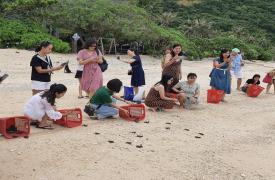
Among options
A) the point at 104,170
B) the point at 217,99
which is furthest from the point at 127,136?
the point at 217,99

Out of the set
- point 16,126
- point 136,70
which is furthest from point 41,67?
point 136,70

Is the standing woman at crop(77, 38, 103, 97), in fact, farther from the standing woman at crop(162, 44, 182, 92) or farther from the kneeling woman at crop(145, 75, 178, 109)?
the standing woman at crop(162, 44, 182, 92)

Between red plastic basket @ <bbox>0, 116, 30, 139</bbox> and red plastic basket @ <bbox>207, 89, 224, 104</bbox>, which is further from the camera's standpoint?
red plastic basket @ <bbox>207, 89, 224, 104</bbox>

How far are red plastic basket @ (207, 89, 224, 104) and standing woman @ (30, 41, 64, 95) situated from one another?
4354mm

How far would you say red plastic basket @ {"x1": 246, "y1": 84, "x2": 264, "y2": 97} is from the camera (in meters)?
13.1

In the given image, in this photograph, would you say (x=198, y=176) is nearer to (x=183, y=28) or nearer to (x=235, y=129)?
(x=235, y=129)

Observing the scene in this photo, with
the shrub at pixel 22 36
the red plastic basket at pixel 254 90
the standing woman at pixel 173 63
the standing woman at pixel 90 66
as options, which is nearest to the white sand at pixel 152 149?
the standing woman at pixel 90 66

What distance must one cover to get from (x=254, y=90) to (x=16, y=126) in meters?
7.76

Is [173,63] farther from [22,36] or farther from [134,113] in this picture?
[22,36]

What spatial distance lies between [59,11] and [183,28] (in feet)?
59.7

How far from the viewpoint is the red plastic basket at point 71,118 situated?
7802 millimetres

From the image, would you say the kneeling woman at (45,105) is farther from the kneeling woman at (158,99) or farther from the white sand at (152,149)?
the kneeling woman at (158,99)

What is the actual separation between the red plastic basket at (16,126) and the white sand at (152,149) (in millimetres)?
133

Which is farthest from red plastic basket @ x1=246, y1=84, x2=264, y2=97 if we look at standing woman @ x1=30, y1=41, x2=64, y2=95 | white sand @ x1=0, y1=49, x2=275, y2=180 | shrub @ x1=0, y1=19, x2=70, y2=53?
shrub @ x1=0, y1=19, x2=70, y2=53
